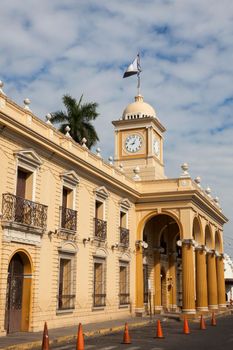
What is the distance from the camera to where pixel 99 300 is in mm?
24016

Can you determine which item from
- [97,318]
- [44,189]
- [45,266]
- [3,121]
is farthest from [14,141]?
[97,318]

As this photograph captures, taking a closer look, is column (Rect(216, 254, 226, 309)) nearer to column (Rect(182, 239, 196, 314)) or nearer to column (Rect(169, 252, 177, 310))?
column (Rect(169, 252, 177, 310))


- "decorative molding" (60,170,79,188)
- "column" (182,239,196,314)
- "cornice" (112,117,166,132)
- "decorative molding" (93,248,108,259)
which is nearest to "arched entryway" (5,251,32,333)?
"decorative molding" (60,170,79,188)

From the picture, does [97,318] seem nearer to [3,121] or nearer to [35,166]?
[35,166]

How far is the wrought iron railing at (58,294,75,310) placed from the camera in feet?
67.0

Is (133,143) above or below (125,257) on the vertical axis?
above

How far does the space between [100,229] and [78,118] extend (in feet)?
41.4

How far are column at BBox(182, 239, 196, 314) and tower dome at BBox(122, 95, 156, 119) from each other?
11.3m

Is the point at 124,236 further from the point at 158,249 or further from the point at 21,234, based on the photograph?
the point at 21,234

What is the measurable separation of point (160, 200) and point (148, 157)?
5.85 metres

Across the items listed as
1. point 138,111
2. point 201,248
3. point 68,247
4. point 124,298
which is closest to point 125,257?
point 124,298

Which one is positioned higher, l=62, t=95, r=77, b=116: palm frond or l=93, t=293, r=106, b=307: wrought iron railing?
l=62, t=95, r=77, b=116: palm frond

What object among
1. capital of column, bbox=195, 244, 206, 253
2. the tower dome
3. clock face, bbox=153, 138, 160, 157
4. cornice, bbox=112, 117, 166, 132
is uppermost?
the tower dome

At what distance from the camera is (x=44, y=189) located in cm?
1939
